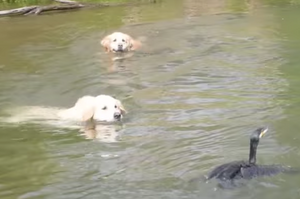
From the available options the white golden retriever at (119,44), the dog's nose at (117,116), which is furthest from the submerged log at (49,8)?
the dog's nose at (117,116)

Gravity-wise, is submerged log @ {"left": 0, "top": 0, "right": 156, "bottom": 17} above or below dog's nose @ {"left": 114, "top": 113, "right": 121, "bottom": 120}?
below

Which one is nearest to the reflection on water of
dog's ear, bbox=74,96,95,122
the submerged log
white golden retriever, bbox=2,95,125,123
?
white golden retriever, bbox=2,95,125,123

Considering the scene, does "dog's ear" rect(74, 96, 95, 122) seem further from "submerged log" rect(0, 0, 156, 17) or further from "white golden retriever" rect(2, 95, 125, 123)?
"submerged log" rect(0, 0, 156, 17)

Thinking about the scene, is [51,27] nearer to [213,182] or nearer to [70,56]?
[70,56]

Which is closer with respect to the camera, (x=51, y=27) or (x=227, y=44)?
(x=227, y=44)

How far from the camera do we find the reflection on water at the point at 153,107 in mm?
5711

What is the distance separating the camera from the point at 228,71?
10.4m

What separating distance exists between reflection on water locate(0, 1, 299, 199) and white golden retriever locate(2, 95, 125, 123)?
0.18m

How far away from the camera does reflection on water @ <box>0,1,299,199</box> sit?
5711mm

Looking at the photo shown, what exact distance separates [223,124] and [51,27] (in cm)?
1009

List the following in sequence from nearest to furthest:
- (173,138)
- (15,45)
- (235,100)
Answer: (173,138) → (235,100) → (15,45)

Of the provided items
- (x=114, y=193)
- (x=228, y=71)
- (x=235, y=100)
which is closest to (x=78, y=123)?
(x=235, y=100)

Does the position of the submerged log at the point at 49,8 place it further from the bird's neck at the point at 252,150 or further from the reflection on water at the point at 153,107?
the bird's neck at the point at 252,150

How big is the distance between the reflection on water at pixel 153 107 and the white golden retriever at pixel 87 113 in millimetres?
182
